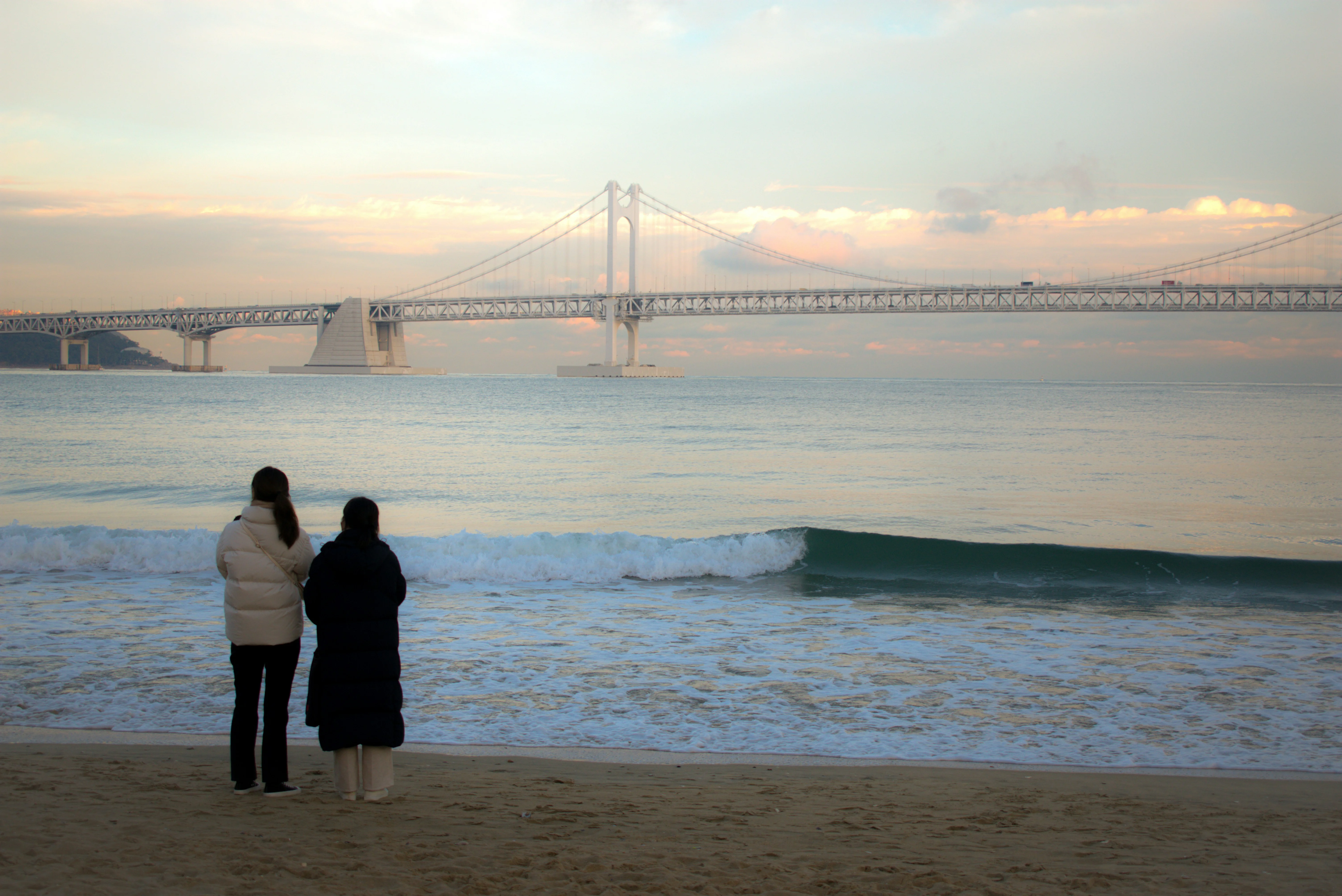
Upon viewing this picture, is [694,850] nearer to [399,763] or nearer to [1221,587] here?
[399,763]

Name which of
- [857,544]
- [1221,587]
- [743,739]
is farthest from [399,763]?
[1221,587]

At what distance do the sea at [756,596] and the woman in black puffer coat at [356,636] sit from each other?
120cm

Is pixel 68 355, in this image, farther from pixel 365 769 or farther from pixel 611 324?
pixel 365 769

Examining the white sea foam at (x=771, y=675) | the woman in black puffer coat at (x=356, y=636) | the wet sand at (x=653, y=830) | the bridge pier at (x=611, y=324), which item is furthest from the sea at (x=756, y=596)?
the bridge pier at (x=611, y=324)

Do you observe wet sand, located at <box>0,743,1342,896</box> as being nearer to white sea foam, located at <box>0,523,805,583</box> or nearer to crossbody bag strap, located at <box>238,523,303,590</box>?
crossbody bag strap, located at <box>238,523,303,590</box>

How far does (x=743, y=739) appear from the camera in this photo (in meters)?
4.09

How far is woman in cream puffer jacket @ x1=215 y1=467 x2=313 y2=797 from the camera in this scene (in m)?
2.98

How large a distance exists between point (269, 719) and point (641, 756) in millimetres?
1531

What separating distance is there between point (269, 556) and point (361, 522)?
401 millimetres

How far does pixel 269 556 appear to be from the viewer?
2994 millimetres

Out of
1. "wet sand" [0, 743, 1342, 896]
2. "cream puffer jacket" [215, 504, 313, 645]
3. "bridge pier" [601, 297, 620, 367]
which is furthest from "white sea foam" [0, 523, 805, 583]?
"bridge pier" [601, 297, 620, 367]

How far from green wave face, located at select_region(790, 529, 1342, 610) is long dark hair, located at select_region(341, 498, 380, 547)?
19.6 feet

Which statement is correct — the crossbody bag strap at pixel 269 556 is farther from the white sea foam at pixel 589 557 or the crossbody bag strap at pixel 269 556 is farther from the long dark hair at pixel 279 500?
the white sea foam at pixel 589 557

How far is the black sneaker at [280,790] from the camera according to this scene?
3084mm
